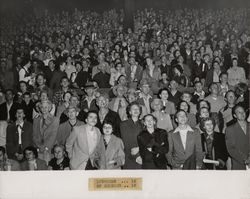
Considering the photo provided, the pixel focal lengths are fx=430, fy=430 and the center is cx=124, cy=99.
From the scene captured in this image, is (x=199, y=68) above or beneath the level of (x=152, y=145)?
above

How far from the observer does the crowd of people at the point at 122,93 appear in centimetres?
216

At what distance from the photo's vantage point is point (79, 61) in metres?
2.26

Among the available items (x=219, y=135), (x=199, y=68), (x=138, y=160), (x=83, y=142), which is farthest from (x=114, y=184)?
(x=199, y=68)

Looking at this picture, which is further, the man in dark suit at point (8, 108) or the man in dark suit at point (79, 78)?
the man in dark suit at point (79, 78)

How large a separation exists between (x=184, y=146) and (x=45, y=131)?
720 mm

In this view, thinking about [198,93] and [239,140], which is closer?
[239,140]

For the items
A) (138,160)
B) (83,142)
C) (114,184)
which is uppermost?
(83,142)

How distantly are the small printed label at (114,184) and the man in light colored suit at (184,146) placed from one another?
205mm

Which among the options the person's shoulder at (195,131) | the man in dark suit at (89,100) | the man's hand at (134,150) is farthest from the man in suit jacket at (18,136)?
the person's shoulder at (195,131)

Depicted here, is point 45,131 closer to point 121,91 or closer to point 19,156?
point 19,156

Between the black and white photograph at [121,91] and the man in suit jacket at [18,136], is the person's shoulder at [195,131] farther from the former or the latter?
the man in suit jacket at [18,136]

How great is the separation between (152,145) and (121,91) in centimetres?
33

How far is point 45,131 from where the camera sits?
222cm

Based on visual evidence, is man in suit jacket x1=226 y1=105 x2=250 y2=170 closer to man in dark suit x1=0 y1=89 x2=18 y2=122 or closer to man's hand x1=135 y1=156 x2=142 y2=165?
man's hand x1=135 y1=156 x2=142 y2=165
